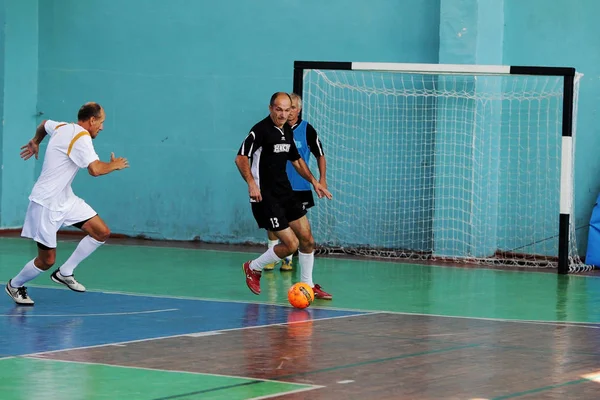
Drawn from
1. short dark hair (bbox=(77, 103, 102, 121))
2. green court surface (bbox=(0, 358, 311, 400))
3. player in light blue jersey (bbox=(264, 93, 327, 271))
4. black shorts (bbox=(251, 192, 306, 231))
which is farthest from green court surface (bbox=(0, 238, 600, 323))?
green court surface (bbox=(0, 358, 311, 400))

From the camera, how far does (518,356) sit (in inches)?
340

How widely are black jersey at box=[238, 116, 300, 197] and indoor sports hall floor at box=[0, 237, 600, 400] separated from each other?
3.78 feet

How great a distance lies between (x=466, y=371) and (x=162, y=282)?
6087mm

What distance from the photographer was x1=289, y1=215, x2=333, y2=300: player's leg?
39.0 ft

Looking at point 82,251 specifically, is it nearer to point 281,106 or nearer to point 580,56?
point 281,106

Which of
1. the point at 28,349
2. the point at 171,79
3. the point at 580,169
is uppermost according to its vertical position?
the point at 171,79

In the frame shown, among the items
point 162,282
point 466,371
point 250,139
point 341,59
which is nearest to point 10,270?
point 162,282

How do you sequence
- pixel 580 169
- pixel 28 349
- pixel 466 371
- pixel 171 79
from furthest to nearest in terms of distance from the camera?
pixel 171 79, pixel 580 169, pixel 28 349, pixel 466 371

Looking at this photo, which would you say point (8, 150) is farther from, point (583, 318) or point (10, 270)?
point (583, 318)

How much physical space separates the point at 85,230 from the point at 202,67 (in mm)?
8233

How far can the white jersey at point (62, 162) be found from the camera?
10.8 metres

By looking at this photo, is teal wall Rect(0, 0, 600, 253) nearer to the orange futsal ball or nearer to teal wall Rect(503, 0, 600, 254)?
teal wall Rect(503, 0, 600, 254)

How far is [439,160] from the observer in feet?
56.7

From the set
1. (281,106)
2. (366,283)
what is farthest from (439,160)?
(281,106)
